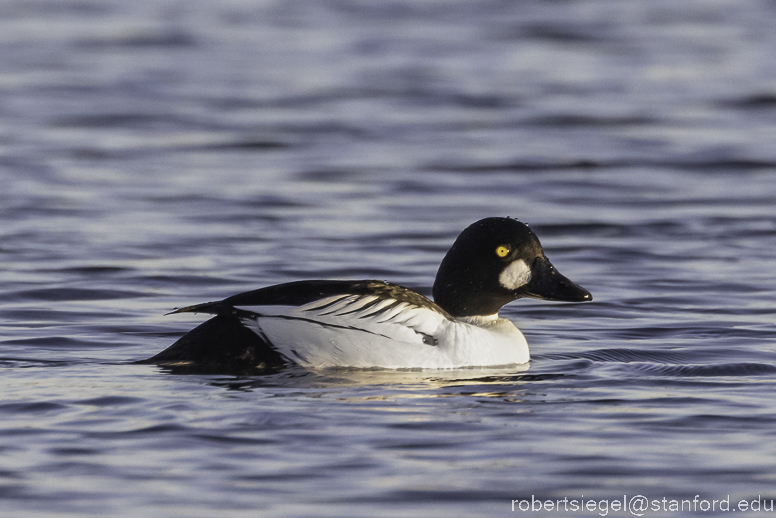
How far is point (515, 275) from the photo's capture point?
26.4ft

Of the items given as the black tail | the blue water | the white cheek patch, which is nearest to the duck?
the black tail

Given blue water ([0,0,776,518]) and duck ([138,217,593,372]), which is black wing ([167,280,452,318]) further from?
blue water ([0,0,776,518])

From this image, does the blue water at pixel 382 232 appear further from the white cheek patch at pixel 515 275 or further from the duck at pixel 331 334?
the white cheek patch at pixel 515 275

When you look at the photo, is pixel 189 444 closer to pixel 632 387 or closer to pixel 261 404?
pixel 261 404

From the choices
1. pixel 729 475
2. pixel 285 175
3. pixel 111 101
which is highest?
pixel 111 101

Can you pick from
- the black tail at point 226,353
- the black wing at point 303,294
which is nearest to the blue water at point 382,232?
the black tail at point 226,353

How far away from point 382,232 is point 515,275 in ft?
13.8

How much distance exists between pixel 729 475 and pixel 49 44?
19409 mm

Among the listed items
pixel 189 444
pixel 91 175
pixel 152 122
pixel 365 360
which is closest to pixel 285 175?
pixel 91 175

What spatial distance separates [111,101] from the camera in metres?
18.5

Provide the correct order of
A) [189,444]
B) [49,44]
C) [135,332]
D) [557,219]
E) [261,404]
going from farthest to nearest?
[49,44] → [557,219] → [135,332] → [261,404] → [189,444]

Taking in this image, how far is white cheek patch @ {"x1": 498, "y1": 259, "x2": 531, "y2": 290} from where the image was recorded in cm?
801

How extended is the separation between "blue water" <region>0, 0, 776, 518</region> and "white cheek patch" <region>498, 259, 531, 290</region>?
0.48m

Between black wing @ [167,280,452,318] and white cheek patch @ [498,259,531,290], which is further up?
black wing @ [167,280,452,318]
